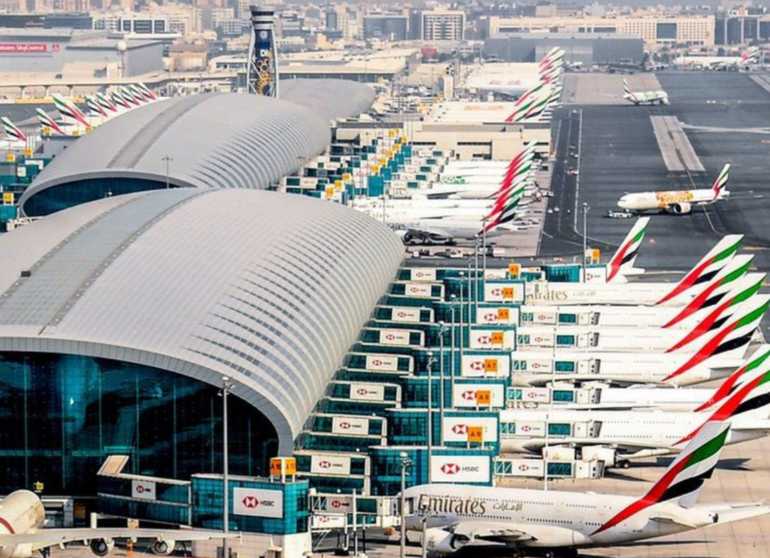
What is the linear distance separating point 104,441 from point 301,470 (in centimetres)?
695

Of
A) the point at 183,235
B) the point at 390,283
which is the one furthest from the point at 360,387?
the point at 390,283

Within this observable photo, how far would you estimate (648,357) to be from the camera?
96375 mm

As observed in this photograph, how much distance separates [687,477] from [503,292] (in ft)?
145

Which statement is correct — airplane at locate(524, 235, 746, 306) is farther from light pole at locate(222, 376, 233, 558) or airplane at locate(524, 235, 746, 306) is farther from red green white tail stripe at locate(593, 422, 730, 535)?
light pole at locate(222, 376, 233, 558)

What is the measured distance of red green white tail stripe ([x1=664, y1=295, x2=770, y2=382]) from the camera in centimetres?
9419

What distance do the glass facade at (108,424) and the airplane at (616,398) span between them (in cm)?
1847

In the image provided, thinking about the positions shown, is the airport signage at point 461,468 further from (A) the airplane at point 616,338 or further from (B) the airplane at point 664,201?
(B) the airplane at point 664,201

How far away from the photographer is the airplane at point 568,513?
65.9 m

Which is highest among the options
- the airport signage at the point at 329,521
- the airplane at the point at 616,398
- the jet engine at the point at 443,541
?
the airport signage at the point at 329,521

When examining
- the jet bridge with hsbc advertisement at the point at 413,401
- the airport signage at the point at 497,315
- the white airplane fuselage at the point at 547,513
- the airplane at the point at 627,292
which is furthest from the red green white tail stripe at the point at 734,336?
the white airplane fuselage at the point at 547,513

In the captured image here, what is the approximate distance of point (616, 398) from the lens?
Answer: 287ft

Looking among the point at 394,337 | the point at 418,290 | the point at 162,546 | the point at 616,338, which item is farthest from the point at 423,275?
the point at 162,546

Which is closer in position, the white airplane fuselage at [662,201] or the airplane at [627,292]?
the airplane at [627,292]

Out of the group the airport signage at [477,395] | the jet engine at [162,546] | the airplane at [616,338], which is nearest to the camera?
the jet engine at [162,546]
